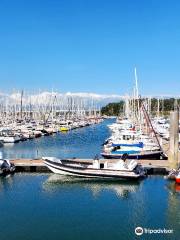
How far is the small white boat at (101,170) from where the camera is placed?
133 feet

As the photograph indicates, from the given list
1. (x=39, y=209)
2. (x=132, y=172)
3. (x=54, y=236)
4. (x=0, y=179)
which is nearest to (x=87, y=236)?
(x=54, y=236)

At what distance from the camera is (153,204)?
110ft

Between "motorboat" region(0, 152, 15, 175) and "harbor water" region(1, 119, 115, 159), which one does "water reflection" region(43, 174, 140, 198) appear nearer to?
"motorboat" region(0, 152, 15, 175)

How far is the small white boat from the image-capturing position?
40656mm

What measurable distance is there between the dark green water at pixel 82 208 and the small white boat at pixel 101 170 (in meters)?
0.71

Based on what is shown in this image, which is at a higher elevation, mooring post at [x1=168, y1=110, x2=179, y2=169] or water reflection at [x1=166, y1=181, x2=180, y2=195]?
mooring post at [x1=168, y1=110, x2=179, y2=169]

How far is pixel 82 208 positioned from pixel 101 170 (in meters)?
8.96

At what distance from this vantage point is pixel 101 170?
41125 mm

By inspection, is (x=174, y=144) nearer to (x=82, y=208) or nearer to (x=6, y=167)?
(x=82, y=208)

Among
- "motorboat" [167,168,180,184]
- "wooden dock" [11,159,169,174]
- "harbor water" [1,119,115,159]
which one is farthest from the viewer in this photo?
"harbor water" [1,119,115,159]

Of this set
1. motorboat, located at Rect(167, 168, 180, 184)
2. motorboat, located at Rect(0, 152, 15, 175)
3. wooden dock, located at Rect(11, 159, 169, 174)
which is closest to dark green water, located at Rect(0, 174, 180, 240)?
motorboat, located at Rect(167, 168, 180, 184)

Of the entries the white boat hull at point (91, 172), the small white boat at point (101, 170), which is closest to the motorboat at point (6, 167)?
the small white boat at point (101, 170)

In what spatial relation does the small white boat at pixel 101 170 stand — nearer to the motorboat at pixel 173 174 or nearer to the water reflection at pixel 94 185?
the water reflection at pixel 94 185

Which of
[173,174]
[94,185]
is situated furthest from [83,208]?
[173,174]
